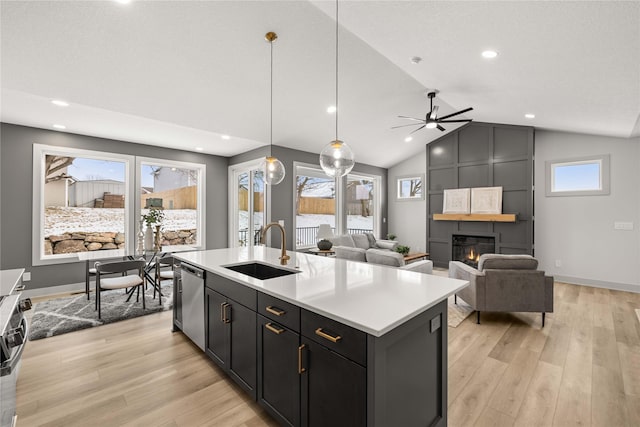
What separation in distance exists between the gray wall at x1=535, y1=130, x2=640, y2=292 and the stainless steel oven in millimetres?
7282

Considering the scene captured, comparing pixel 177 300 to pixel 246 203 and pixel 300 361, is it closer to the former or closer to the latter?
pixel 300 361

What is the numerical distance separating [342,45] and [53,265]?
544cm

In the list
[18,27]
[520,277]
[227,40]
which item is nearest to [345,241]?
[520,277]

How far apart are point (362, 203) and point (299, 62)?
199 inches

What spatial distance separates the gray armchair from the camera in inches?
129

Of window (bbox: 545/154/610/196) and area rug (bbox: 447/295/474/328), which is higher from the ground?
window (bbox: 545/154/610/196)

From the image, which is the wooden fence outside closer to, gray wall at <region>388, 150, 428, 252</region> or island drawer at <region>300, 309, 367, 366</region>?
gray wall at <region>388, 150, 428, 252</region>

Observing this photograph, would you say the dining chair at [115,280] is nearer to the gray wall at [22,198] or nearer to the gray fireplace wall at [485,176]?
the gray wall at [22,198]

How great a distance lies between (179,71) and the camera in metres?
3.25

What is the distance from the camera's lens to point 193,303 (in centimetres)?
275

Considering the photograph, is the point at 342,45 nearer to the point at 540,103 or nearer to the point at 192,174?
the point at 540,103

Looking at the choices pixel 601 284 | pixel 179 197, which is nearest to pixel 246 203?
pixel 179 197

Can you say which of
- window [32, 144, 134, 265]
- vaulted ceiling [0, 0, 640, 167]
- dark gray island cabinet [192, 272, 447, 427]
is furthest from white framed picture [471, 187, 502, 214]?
window [32, 144, 134, 265]

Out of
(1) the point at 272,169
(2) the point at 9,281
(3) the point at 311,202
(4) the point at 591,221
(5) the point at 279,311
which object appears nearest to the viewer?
(5) the point at 279,311
